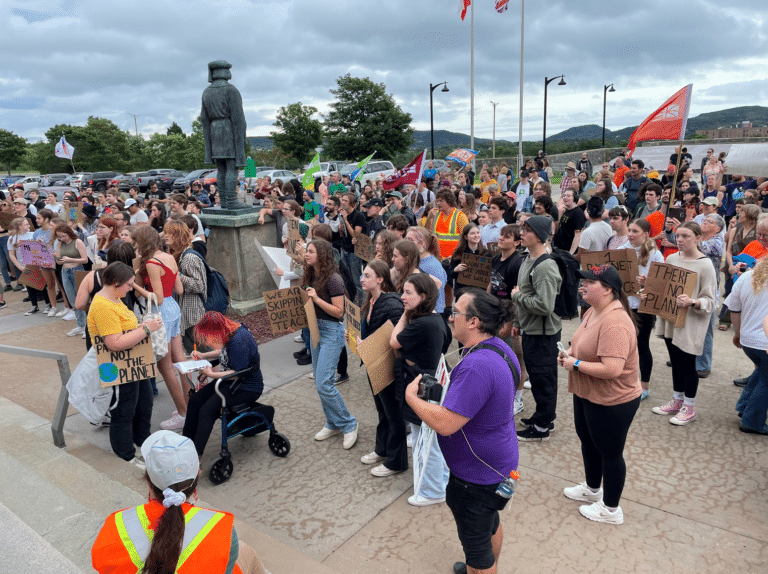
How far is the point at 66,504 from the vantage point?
3289 millimetres

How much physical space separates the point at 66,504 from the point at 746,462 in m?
4.94

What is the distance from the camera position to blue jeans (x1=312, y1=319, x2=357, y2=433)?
4.81 metres

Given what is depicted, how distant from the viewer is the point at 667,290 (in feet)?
16.1

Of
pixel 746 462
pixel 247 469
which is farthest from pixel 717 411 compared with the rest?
pixel 247 469

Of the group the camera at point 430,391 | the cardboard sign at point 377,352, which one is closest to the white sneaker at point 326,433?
the cardboard sign at point 377,352

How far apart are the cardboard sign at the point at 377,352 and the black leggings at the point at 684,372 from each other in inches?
111

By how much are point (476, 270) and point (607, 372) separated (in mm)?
3001

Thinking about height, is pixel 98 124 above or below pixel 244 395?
above

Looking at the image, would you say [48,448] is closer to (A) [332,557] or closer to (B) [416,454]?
(A) [332,557]

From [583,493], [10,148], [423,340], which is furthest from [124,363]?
[10,148]

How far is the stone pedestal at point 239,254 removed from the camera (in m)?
8.94

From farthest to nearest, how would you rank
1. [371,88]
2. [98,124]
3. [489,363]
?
[98,124]
[371,88]
[489,363]

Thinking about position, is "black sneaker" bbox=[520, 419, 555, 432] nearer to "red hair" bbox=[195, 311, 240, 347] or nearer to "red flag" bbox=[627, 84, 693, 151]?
"red hair" bbox=[195, 311, 240, 347]

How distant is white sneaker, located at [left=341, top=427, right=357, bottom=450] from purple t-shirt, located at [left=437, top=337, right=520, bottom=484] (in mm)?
2184
